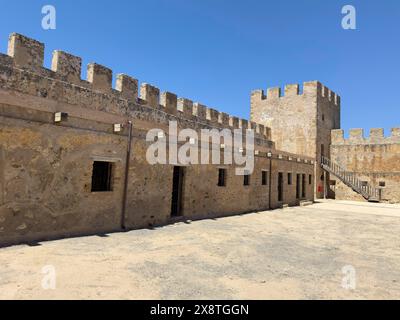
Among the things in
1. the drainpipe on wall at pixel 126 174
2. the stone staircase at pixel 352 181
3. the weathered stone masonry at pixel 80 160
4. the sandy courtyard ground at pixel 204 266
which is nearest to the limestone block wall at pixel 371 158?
the stone staircase at pixel 352 181

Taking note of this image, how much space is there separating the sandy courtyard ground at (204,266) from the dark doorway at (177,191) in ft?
7.95

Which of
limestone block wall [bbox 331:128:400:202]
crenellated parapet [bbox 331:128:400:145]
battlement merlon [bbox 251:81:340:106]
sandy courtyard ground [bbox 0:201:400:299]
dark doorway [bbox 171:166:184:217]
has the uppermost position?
battlement merlon [bbox 251:81:340:106]

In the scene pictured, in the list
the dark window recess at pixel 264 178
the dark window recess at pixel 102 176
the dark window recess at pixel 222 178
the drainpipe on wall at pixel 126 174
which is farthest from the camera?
the dark window recess at pixel 264 178

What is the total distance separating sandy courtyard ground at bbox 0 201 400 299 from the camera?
3.88 meters

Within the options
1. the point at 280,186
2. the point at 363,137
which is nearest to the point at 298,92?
the point at 363,137

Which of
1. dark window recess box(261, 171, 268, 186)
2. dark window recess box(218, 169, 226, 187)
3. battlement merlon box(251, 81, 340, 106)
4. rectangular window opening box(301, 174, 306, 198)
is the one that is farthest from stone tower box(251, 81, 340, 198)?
dark window recess box(218, 169, 226, 187)

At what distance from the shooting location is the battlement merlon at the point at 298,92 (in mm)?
24042

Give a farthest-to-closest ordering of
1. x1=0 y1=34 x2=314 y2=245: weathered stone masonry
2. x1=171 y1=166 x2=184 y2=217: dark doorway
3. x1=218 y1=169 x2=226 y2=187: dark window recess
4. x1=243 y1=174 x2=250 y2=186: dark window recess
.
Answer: x1=243 y1=174 x2=250 y2=186: dark window recess
x1=218 y1=169 x2=226 y2=187: dark window recess
x1=171 y1=166 x2=184 y2=217: dark doorway
x1=0 y1=34 x2=314 y2=245: weathered stone masonry

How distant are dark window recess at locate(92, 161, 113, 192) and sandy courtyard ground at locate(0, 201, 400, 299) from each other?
1.48m

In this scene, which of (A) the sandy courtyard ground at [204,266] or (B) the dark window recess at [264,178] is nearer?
(A) the sandy courtyard ground at [204,266]

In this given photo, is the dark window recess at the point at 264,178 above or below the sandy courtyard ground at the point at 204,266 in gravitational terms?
above

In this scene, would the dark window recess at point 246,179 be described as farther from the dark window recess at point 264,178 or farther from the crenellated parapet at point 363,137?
the crenellated parapet at point 363,137

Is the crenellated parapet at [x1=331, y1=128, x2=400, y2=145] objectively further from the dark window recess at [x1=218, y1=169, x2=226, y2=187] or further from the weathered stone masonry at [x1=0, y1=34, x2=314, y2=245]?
the dark window recess at [x1=218, y1=169, x2=226, y2=187]

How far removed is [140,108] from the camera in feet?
40.9
